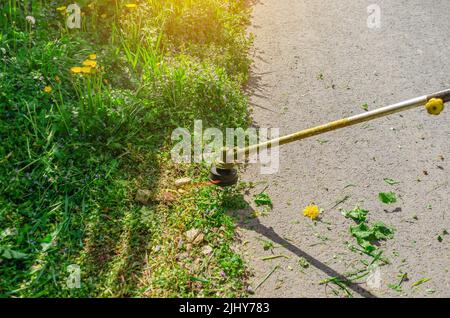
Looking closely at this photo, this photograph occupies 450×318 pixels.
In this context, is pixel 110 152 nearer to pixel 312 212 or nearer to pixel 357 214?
pixel 312 212

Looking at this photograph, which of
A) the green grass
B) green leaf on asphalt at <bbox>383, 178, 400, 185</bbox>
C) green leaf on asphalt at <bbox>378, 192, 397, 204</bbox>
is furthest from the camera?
green leaf on asphalt at <bbox>383, 178, 400, 185</bbox>

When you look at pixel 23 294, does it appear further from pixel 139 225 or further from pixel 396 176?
pixel 396 176

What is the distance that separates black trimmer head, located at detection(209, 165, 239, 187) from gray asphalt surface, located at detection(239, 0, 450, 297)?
20cm

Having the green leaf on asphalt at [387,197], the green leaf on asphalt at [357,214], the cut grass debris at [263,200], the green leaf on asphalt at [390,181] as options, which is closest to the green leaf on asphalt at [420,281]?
the green leaf on asphalt at [357,214]

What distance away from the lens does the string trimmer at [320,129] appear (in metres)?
2.40

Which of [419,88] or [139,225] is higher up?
[419,88]

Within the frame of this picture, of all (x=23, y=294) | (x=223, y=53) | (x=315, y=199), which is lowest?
(x=23, y=294)

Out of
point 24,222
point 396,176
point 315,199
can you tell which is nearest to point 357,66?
point 396,176

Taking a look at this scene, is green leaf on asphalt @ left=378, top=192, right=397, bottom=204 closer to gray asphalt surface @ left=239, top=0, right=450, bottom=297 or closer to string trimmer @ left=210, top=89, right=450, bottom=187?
gray asphalt surface @ left=239, top=0, right=450, bottom=297

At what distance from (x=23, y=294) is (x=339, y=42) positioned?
13.7 ft

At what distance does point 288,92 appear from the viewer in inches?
172

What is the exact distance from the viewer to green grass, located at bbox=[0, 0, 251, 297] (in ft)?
8.79

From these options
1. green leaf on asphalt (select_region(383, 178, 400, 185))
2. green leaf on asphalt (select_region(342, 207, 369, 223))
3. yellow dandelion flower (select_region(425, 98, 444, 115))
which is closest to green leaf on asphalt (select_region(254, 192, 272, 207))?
green leaf on asphalt (select_region(342, 207, 369, 223))

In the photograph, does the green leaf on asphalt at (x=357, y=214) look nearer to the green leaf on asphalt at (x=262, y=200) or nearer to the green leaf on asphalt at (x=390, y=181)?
the green leaf on asphalt at (x=390, y=181)
